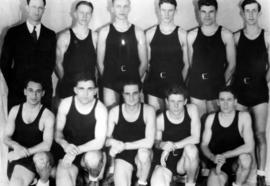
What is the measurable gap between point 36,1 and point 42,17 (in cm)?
6

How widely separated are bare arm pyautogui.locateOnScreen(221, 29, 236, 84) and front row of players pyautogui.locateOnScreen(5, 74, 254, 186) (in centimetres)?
6

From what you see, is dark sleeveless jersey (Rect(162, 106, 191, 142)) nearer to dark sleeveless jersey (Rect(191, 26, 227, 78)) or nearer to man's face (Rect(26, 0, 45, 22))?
dark sleeveless jersey (Rect(191, 26, 227, 78))

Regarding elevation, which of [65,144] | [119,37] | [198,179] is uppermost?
[119,37]

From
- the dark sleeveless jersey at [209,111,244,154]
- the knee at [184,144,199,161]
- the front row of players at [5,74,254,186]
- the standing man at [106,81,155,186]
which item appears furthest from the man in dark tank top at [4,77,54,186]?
the dark sleeveless jersey at [209,111,244,154]

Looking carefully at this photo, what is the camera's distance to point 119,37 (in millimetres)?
1506

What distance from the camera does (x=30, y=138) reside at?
1498mm

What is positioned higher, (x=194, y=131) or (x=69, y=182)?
(x=194, y=131)

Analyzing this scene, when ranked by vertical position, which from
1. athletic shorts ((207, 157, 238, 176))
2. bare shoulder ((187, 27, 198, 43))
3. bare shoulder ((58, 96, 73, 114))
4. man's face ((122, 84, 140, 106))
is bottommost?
athletic shorts ((207, 157, 238, 176))

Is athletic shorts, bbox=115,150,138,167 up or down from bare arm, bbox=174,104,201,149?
down

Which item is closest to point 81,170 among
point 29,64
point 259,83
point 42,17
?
point 29,64

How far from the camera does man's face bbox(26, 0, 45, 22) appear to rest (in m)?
1.49

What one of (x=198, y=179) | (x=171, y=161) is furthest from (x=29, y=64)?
(x=198, y=179)

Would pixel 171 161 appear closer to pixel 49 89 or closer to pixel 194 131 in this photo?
pixel 194 131

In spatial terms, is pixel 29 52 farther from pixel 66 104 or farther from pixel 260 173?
pixel 260 173
